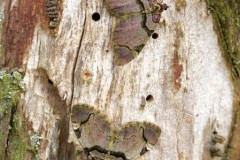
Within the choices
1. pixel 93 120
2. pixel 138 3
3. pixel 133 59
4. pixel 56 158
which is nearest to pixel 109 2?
pixel 138 3

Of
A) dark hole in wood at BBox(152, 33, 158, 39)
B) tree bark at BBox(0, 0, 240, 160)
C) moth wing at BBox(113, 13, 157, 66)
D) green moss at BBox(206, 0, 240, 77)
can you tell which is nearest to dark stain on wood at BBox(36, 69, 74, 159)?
tree bark at BBox(0, 0, 240, 160)

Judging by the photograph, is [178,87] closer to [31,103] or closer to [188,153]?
[188,153]

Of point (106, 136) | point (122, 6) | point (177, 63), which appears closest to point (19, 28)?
point (122, 6)

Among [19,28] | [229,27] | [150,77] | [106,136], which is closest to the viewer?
[19,28]

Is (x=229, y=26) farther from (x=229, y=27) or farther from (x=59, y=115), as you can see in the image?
(x=59, y=115)

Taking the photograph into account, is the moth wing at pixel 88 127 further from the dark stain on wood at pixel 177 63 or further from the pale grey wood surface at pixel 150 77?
the dark stain on wood at pixel 177 63

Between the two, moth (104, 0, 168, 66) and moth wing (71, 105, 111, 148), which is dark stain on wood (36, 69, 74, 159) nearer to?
moth wing (71, 105, 111, 148)
